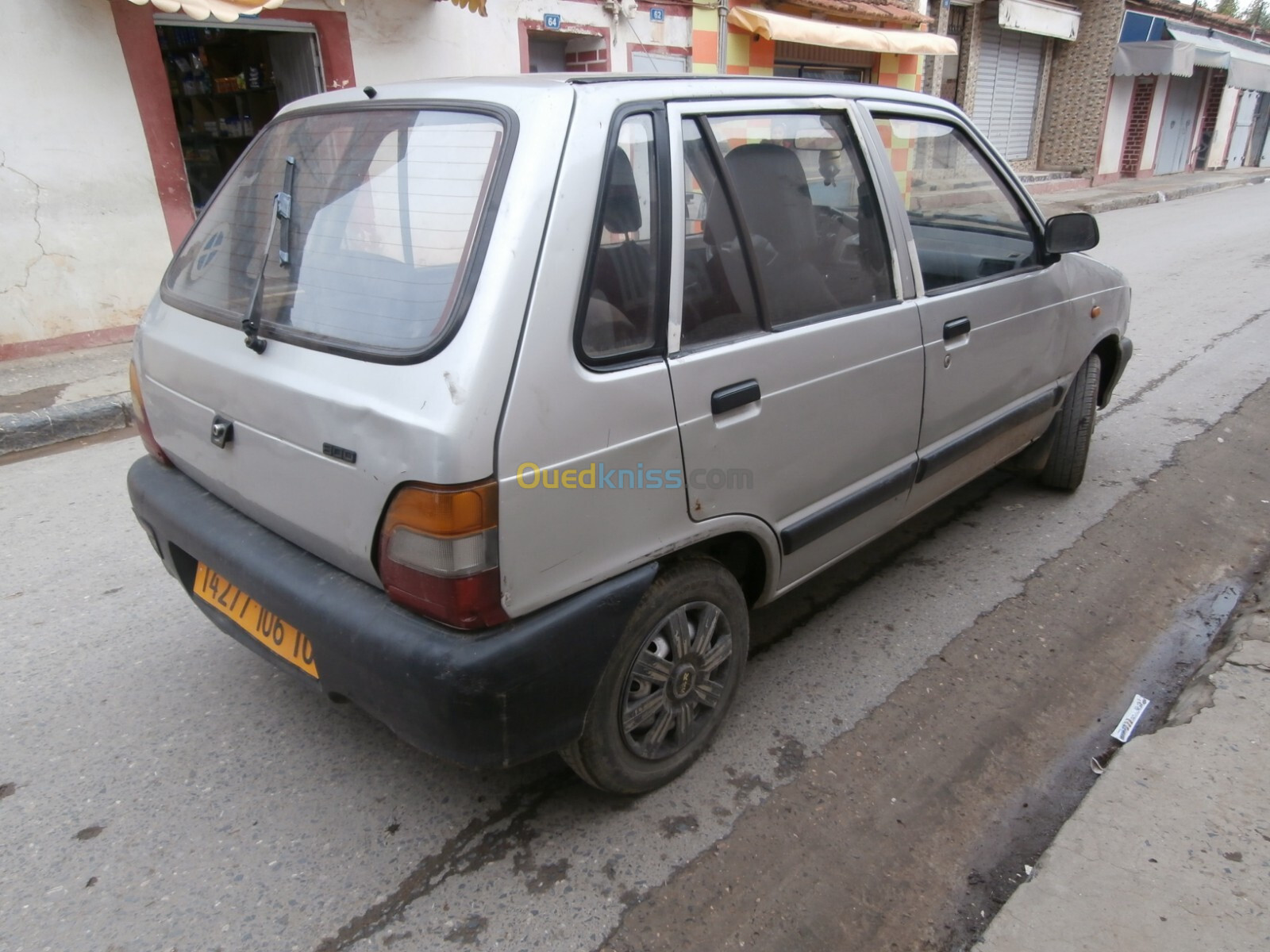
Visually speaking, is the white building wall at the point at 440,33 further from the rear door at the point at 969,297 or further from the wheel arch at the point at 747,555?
the wheel arch at the point at 747,555

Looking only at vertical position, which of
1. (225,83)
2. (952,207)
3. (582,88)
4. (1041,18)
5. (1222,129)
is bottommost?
(1222,129)

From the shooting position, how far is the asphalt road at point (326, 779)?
1.96 m

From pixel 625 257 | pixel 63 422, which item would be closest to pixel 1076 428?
pixel 625 257

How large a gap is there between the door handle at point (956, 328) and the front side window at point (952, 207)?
0.13 meters

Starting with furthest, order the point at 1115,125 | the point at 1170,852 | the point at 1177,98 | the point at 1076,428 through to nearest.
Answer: the point at 1177,98 → the point at 1115,125 → the point at 1076,428 → the point at 1170,852

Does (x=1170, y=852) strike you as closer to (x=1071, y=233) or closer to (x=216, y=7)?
(x=1071, y=233)

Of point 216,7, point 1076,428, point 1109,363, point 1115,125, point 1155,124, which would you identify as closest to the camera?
point 1076,428

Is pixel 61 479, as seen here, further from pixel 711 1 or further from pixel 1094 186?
pixel 1094 186

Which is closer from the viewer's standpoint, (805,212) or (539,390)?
(539,390)

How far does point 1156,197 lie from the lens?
1831 cm

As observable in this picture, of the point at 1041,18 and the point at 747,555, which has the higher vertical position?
the point at 1041,18

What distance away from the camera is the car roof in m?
1.93

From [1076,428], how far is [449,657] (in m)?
3.30

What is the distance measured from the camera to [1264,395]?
5496 millimetres
